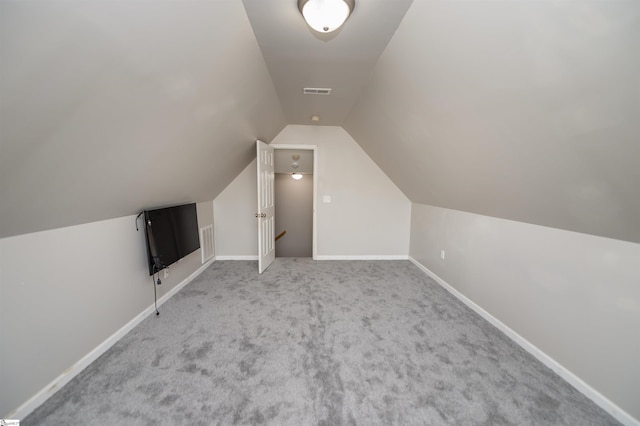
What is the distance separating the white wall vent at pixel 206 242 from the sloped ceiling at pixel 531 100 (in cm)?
316

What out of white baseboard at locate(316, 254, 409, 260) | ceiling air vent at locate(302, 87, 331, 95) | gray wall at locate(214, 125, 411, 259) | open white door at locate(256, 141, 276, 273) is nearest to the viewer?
ceiling air vent at locate(302, 87, 331, 95)

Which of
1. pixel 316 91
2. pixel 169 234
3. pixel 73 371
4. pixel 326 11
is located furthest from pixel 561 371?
pixel 169 234

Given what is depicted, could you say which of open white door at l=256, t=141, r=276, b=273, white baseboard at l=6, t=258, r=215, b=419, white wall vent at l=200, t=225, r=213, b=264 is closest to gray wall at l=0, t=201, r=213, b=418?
white baseboard at l=6, t=258, r=215, b=419

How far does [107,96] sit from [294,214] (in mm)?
5376

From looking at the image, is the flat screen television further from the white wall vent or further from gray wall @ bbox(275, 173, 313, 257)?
gray wall @ bbox(275, 173, 313, 257)

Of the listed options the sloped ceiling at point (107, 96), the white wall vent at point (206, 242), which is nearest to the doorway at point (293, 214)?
the white wall vent at point (206, 242)

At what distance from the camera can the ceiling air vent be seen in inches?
104

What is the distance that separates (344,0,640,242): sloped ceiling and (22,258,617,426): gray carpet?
3.87 feet

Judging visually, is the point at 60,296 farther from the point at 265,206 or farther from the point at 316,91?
the point at 316,91

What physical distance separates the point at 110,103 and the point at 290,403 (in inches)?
79.7

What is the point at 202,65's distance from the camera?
5.07ft

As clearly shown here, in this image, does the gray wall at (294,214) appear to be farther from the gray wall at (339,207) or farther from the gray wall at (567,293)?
the gray wall at (567,293)

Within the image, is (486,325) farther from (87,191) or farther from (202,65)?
(87,191)

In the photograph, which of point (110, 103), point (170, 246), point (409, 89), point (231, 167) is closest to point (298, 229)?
point (231, 167)
